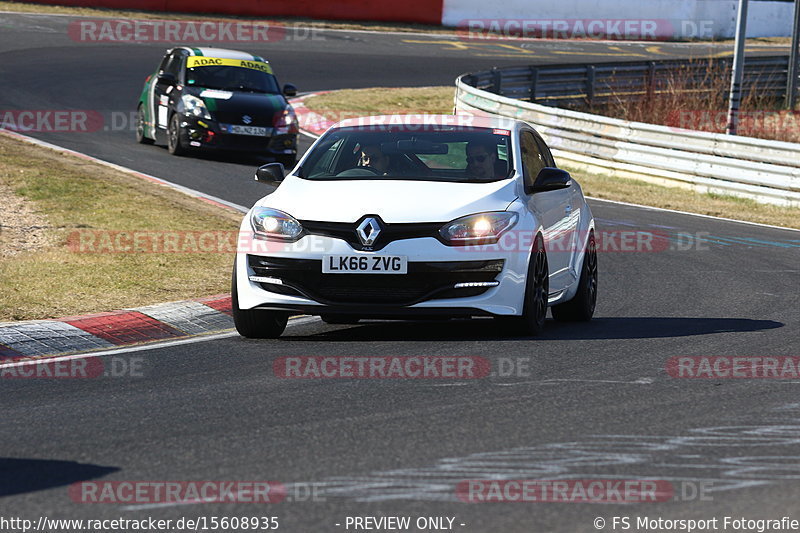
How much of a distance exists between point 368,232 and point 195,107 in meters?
13.5

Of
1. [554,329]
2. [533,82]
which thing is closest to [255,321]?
[554,329]

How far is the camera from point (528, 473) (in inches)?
227

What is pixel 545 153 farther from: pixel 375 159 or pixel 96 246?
pixel 96 246

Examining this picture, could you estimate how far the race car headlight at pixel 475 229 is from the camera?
9.00 m

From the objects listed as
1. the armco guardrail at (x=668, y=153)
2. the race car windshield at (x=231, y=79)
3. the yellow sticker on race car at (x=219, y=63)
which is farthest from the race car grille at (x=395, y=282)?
the yellow sticker on race car at (x=219, y=63)

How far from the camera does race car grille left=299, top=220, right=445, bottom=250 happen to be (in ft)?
29.3

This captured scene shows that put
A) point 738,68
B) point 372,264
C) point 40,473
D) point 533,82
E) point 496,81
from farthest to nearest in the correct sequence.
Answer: point 533,82
point 496,81
point 738,68
point 372,264
point 40,473

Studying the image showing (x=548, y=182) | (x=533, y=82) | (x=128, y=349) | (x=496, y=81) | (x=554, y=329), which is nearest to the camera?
(x=128, y=349)

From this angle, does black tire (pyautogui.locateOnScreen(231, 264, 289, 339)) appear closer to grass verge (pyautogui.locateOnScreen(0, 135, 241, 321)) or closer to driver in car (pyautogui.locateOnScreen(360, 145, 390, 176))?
driver in car (pyautogui.locateOnScreen(360, 145, 390, 176))

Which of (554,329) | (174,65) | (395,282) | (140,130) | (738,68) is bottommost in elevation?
(140,130)

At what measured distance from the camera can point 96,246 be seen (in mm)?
13094

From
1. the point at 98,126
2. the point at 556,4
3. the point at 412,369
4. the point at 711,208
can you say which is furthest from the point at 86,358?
the point at 556,4

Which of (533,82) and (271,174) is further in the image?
(533,82)

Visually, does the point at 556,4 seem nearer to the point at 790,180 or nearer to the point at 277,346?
the point at 790,180
